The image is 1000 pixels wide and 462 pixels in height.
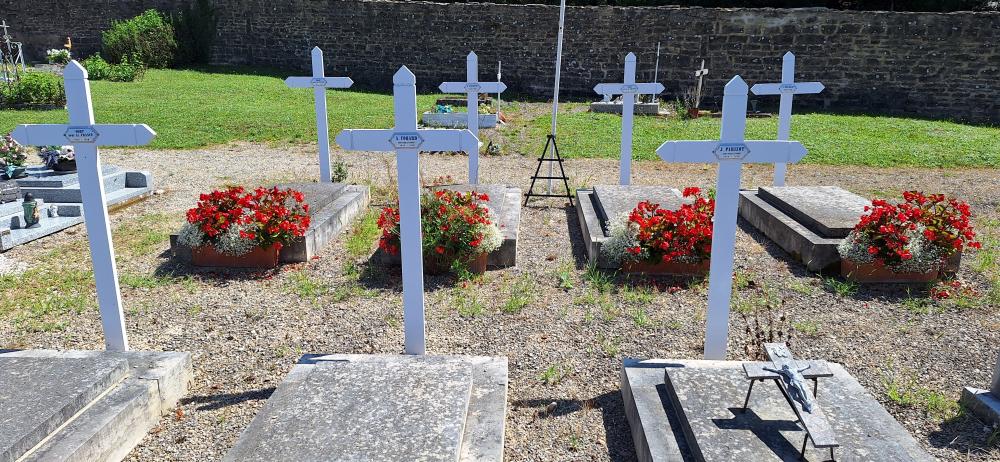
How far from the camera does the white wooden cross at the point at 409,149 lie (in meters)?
3.43

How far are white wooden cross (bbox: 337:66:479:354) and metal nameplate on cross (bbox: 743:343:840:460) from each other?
1.68 m

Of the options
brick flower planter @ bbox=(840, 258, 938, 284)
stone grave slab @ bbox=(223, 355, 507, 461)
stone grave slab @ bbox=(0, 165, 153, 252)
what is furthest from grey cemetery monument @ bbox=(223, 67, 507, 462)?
stone grave slab @ bbox=(0, 165, 153, 252)

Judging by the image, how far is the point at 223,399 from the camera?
11.5 ft

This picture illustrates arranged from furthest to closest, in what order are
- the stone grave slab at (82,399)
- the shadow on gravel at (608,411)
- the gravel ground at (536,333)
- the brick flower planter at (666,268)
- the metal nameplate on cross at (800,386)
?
the brick flower planter at (666,268) → the gravel ground at (536,333) → the shadow on gravel at (608,411) → the stone grave slab at (82,399) → the metal nameplate on cross at (800,386)

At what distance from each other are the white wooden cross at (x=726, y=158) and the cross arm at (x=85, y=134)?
2.68 metres

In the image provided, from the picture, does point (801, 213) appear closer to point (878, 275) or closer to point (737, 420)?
point (878, 275)

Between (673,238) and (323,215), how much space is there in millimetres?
3245

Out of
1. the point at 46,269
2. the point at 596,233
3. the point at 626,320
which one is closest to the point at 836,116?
the point at 596,233

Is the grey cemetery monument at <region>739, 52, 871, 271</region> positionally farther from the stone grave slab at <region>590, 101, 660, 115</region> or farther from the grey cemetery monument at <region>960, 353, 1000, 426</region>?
the stone grave slab at <region>590, 101, 660, 115</region>

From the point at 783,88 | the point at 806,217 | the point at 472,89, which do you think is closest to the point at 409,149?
the point at 806,217

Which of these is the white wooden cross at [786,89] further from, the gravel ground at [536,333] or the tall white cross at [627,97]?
the gravel ground at [536,333]

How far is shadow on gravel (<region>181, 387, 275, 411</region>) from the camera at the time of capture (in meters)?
3.45

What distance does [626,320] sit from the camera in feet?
14.7

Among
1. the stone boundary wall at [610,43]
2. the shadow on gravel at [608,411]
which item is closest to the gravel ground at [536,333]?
the shadow on gravel at [608,411]
